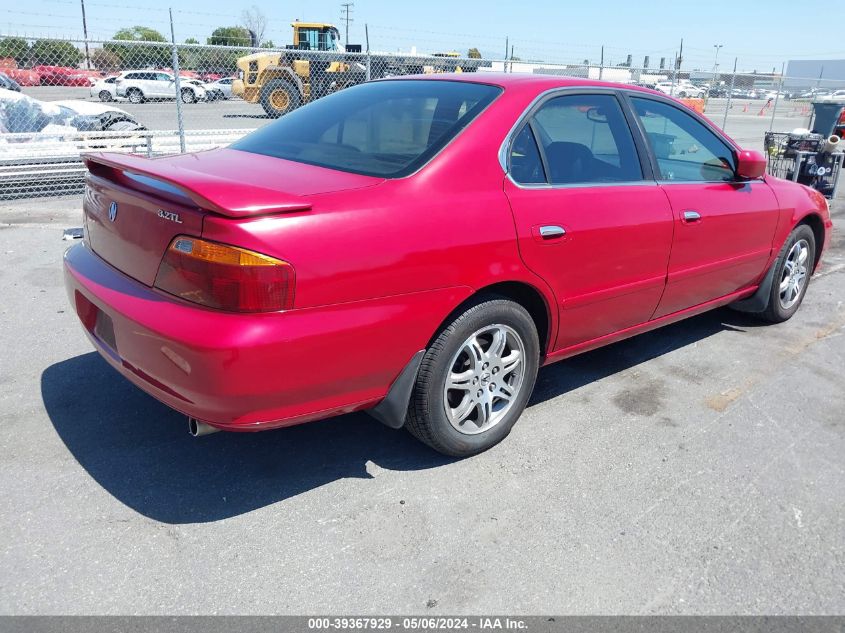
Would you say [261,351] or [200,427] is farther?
[200,427]

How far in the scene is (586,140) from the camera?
3.52 m

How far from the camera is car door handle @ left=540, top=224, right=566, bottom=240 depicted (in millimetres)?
3069

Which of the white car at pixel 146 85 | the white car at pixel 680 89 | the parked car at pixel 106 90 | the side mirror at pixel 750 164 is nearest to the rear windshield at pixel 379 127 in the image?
the side mirror at pixel 750 164

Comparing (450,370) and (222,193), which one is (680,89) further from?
(222,193)

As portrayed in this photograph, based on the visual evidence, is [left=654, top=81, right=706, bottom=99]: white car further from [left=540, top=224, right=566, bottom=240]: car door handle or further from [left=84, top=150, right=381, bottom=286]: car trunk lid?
[left=84, top=150, right=381, bottom=286]: car trunk lid

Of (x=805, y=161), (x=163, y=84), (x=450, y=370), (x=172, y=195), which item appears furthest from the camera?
(x=163, y=84)

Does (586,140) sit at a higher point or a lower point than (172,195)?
higher

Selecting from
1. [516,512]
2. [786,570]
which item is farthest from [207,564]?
[786,570]

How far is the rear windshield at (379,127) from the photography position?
9.63 feet

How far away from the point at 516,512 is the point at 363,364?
88 cm

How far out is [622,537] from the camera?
105 inches

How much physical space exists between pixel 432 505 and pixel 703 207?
2316mm

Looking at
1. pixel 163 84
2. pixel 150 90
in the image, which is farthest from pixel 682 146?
pixel 150 90

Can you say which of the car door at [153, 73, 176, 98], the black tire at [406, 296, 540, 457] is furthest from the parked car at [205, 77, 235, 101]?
the black tire at [406, 296, 540, 457]
